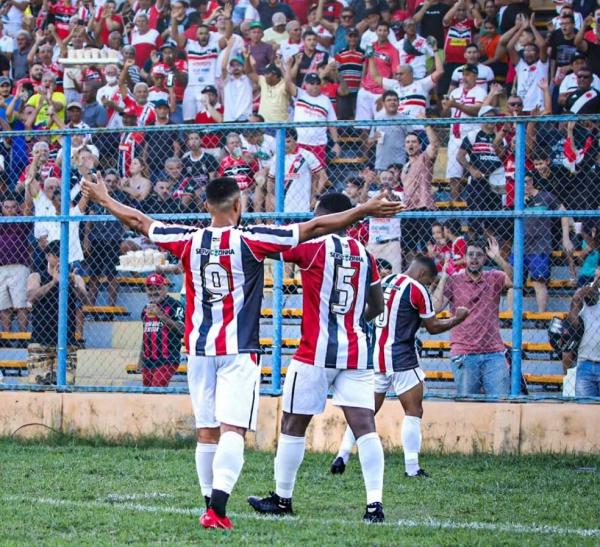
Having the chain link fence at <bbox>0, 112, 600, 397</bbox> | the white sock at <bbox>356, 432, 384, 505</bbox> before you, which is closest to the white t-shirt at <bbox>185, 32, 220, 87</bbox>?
the chain link fence at <bbox>0, 112, 600, 397</bbox>

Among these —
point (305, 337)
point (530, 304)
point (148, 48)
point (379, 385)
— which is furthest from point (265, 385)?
point (148, 48)

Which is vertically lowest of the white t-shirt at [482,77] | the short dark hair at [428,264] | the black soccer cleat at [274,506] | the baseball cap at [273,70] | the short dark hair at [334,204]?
the black soccer cleat at [274,506]

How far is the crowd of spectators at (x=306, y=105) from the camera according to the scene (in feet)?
40.1

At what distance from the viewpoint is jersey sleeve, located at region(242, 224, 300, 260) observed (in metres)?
7.19

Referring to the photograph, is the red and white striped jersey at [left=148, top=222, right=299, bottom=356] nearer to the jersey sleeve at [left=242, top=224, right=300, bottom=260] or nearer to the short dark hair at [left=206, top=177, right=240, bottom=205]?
the jersey sleeve at [left=242, top=224, right=300, bottom=260]

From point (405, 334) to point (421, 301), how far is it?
0.34 metres

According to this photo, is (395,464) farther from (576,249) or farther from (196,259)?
(196,259)

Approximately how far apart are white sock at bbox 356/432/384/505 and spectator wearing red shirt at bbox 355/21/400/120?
9393 millimetres

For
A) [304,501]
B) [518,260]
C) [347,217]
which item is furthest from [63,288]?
[347,217]

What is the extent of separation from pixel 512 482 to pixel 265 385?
9.98 feet

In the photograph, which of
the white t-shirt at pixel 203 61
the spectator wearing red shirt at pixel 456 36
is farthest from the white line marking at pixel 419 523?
the white t-shirt at pixel 203 61

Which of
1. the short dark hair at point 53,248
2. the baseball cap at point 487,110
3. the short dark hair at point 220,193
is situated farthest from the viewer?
the baseball cap at point 487,110

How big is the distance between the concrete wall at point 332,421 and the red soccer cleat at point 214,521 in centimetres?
435

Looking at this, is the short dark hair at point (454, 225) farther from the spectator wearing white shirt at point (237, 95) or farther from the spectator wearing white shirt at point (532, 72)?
the spectator wearing white shirt at point (237, 95)
